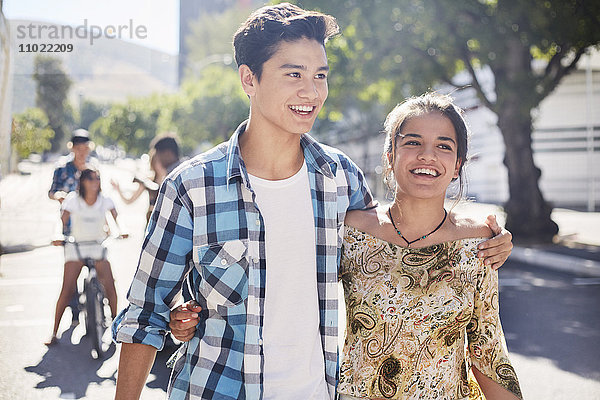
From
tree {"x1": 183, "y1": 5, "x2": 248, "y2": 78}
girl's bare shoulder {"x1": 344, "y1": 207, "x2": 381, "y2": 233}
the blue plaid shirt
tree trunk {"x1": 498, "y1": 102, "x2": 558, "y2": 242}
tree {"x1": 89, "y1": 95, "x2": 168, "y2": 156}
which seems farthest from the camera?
tree {"x1": 183, "y1": 5, "x2": 248, "y2": 78}

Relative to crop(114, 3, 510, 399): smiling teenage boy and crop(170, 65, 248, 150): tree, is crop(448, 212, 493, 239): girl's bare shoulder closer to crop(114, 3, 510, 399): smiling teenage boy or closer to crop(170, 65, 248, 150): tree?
crop(114, 3, 510, 399): smiling teenage boy

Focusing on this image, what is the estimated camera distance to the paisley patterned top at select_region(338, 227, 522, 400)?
2355 mm

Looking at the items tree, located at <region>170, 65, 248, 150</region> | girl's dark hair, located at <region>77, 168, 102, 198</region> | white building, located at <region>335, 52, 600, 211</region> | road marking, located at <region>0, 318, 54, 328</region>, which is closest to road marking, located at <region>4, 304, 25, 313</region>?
road marking, located at <region>0, 318, 54, 328</region>

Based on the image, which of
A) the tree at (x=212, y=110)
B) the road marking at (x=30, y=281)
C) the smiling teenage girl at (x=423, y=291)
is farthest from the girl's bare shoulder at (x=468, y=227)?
the tree at (x=212, y=110)

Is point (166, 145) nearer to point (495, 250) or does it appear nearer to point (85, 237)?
point (85, 237)

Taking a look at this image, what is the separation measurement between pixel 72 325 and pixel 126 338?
5.98m

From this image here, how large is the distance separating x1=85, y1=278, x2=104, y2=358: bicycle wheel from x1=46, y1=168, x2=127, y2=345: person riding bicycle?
0.81 ft

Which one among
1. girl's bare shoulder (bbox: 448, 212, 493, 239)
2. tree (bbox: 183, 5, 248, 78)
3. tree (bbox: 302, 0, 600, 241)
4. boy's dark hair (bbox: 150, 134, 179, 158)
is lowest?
girl's bare shoulder (bbox: 448, 212, 493, 239)

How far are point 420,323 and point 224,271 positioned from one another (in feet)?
2.37

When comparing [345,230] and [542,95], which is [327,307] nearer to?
[345,230]

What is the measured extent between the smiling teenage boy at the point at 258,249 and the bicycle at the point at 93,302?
4393mm

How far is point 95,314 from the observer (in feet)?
20.8

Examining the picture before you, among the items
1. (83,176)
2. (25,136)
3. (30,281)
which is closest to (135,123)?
(25,136)

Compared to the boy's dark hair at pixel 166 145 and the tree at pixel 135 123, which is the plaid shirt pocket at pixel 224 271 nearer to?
the boy's dark hair at pixel 166 145
